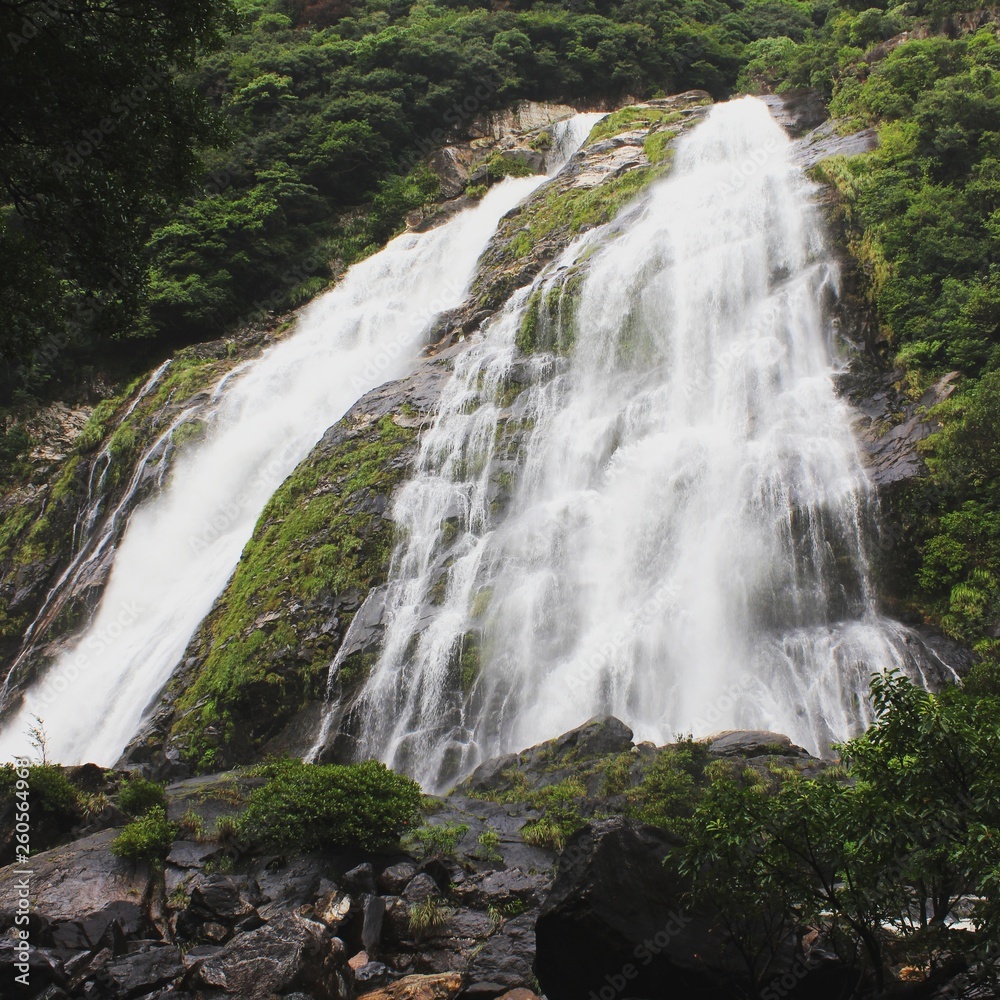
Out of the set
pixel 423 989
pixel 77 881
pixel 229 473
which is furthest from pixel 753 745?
pixel 229 473

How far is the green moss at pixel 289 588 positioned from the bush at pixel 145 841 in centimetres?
548

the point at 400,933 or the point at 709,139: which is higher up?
the point at 709,139

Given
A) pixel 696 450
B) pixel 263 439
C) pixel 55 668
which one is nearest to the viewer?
pixel 696 450

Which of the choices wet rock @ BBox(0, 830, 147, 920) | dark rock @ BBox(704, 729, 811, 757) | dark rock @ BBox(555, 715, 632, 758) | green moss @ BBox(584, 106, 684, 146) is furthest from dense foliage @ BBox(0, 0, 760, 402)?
dark rock @ BBox(704, 729, 811, 757)

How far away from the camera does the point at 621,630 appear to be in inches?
550

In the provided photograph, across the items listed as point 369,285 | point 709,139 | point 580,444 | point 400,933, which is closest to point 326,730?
point 400,933

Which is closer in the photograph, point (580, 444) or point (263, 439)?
point (580, 444)

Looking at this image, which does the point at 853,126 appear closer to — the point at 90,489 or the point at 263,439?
the point at 263,439

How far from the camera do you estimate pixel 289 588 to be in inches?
665

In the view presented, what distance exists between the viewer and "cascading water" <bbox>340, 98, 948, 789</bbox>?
13008mm

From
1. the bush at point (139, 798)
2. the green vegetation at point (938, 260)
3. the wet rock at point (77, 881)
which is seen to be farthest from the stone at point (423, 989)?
the green vegetation at point (938, 260)

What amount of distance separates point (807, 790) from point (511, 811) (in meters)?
5.77

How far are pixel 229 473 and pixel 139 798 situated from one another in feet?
47.0

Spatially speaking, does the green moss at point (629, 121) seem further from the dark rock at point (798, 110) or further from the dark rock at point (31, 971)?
the dark rock at point (31, 971)
